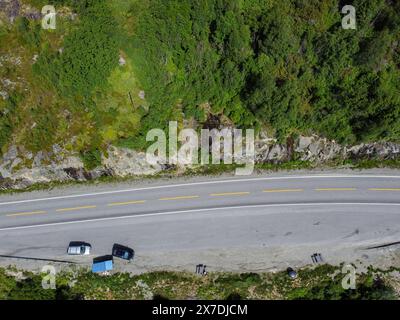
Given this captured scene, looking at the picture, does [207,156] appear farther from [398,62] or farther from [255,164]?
[398,62]

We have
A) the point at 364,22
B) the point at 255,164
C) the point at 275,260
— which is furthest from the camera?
the point at 255,164

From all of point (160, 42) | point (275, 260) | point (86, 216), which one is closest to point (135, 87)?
point (160, 42)

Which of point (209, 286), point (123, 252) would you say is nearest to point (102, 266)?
point (123, 252)

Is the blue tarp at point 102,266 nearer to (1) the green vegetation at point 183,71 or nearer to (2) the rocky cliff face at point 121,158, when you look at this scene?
(2) the rocky cliff face at point 121,158

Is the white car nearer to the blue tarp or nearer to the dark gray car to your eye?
the blue tarp

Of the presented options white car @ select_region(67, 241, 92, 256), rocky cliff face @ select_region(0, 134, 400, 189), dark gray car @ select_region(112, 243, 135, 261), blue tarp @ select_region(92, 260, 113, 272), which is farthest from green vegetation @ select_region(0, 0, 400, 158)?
blue tarp @ select_region(92, 260, 113, 272)

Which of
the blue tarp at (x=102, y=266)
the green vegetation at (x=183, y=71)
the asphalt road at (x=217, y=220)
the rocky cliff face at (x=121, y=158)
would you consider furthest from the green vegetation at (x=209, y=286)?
the green vegetation at (x=183, y=71)

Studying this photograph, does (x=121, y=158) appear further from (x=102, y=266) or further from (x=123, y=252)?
(x=102, y=266)
